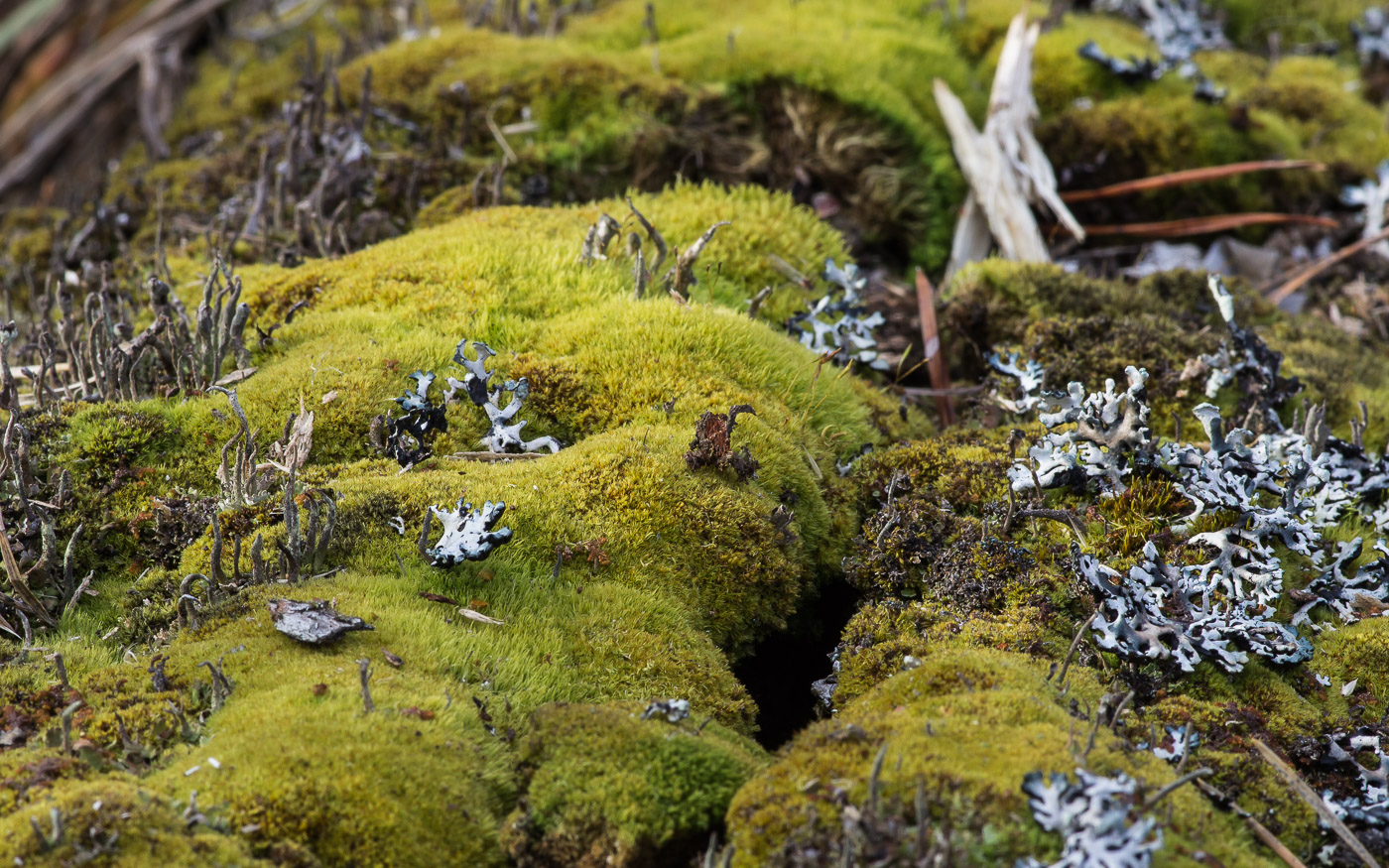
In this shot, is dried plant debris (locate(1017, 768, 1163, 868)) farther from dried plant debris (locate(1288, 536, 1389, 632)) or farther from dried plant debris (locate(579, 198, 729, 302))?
dried plant debris (locate(579, 198, 729, 302))

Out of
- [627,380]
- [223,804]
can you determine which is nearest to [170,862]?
[223,804]

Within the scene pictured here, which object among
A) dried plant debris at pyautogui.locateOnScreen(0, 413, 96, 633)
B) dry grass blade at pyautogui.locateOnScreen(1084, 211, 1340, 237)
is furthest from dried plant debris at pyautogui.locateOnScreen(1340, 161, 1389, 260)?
dried plant debris at pyautogui.locateOnScreen(0, 413, 96, 633)

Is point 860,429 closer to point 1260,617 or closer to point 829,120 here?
point 1260,617

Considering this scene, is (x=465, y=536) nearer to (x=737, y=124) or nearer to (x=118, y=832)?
(x=118, y=832)

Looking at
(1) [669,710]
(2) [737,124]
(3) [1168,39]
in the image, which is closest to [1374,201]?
(3) [1168,39]

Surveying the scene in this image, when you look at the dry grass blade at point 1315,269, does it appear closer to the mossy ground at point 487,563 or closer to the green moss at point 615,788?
the mossy ground at point 487,563

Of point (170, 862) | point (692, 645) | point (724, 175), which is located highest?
point (724, 175)
